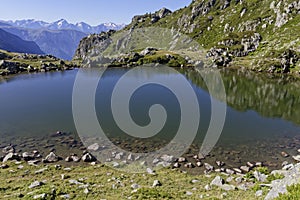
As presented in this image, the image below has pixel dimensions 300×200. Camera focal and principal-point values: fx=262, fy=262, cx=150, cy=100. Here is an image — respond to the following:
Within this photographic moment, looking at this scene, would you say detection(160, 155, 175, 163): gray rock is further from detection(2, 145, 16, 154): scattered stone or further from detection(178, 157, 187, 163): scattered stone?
detection(2, 145, 16, 154): scattered stone

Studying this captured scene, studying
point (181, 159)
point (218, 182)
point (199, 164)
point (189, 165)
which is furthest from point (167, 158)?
point (218, 182)

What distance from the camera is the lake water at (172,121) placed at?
3584cm

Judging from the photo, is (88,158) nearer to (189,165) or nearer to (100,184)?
(100,184)

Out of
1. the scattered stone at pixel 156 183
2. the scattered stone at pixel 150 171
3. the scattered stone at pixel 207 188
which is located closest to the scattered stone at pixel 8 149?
the scattered stone at pixel 150 171

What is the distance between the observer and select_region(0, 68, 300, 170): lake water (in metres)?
35.8

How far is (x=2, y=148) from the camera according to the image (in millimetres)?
35438

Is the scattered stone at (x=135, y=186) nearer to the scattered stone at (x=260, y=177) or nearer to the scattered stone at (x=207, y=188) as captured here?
the scattered stone at (x=207, y=188)

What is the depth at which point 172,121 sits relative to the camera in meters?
48.5

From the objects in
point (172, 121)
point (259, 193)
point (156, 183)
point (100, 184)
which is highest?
point (259, 193)

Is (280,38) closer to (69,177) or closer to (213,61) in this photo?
(213,61)

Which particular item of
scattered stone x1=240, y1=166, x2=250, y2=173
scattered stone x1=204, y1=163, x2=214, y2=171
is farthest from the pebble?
scattered stone x1=204, y1=163, x2=214, y2=171

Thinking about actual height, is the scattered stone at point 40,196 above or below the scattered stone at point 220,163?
above

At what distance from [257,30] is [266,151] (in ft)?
601

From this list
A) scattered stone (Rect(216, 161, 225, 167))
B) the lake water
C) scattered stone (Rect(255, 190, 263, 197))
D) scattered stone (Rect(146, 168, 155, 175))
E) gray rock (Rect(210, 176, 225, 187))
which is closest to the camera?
scattered stone (Rect(255, 190, 263, 197))
